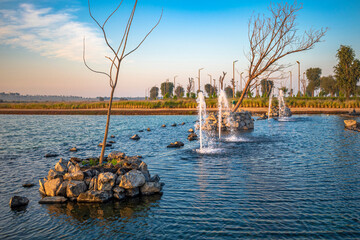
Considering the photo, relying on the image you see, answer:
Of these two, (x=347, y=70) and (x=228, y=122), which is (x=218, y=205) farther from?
(x=347, y=70)

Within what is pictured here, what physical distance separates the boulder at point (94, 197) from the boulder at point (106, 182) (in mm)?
258

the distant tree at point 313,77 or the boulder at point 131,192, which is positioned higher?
the distant tree at point 313,77

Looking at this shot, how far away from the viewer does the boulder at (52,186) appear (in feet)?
28.5

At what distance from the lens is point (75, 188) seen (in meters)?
8.51

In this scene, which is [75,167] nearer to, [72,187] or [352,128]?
[72,187]

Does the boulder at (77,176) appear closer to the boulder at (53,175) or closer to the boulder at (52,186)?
the boulder at (52,186)

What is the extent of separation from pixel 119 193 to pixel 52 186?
225 centimetres

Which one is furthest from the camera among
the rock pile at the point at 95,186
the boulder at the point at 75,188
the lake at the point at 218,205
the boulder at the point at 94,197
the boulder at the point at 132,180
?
the boulder at the point at 132,180

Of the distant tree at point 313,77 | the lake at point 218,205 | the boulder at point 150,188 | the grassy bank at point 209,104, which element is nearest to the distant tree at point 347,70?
the grassy bank at point 209,104

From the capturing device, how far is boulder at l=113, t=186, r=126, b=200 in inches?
331

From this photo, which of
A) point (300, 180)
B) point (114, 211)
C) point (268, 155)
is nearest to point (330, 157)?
point (268, 155)

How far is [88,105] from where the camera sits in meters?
72.3

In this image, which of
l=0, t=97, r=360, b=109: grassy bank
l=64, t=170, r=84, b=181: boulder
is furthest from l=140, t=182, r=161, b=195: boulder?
l=0, t=97, r=360, b=109: grassy bank

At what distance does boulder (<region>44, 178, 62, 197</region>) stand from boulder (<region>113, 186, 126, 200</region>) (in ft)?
6.18
